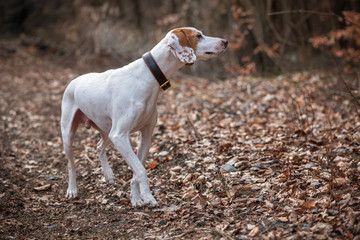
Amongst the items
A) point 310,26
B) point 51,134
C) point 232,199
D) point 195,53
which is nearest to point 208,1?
point 310,26

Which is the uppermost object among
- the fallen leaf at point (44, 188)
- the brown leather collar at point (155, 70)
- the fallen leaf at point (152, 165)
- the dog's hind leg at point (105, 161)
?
the brown leather collar at point (155, 70)

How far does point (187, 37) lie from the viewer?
4156 mm

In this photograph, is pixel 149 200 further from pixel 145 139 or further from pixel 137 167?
pixel 145 139

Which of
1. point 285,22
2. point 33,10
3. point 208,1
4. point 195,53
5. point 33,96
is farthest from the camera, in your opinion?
point 33,10

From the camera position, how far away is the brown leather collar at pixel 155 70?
4.16 m

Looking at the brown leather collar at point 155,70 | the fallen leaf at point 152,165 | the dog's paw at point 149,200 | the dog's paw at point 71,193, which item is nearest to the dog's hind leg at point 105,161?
the dog's paw at point 71,193

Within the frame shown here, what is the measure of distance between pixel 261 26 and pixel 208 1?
2.36 meters

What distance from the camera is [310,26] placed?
11.7 meters

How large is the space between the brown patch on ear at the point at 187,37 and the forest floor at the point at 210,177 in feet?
5.20

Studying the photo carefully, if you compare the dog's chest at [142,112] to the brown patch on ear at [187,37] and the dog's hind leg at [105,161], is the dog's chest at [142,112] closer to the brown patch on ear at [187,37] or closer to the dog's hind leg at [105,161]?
the brown patch on ear at [187,37]

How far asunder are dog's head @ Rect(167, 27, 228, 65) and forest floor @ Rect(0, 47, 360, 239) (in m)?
1.46

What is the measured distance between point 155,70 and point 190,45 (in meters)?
0.46

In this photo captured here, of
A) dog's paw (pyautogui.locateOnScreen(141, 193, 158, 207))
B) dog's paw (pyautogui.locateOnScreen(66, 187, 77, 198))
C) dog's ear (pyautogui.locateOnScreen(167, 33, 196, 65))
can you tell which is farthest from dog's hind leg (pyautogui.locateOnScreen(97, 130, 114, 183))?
dog's ear (pyautogui.locateOnScreen(167, 33, 196, 65))

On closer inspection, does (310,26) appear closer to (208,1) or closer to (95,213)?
(208,1)
